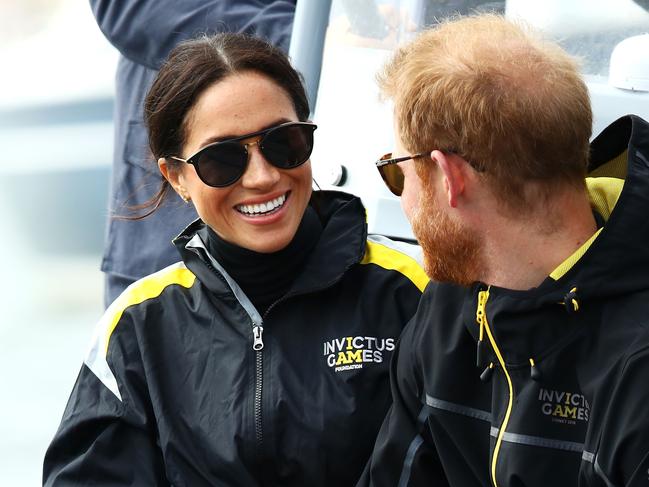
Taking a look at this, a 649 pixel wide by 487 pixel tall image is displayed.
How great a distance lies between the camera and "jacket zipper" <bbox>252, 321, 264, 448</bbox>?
2.47 metres

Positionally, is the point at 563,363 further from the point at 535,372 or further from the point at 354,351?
the point at 354,351

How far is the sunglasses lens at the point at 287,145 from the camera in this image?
2.53 metres

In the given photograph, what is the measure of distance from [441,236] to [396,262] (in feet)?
1.30

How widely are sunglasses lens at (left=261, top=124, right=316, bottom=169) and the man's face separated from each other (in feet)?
1.24

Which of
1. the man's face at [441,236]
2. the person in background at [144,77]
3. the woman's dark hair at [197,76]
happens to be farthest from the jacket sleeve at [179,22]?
the man's face at [441,236]

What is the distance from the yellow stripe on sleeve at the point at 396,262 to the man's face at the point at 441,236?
33 cm

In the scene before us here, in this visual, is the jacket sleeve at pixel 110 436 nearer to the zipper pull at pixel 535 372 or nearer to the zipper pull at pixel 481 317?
the zipper pull at pixel 481 317

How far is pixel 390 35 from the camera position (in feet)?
9.94

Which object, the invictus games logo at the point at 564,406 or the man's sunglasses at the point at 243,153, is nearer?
the invictus games logo at the point at 564,406

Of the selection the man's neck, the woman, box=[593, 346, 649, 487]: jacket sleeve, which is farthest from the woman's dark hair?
box=[593, 346, 649, 487]: jacket sleeve

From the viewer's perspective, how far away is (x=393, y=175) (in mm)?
2322

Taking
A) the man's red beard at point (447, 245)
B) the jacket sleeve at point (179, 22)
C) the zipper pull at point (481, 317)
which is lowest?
the zipper pull at point (481, 317)

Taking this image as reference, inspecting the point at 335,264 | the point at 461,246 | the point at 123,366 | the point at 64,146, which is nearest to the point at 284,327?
the point at 335,264

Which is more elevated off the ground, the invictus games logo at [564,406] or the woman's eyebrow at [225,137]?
the woman's eyebrow at [225,137]
